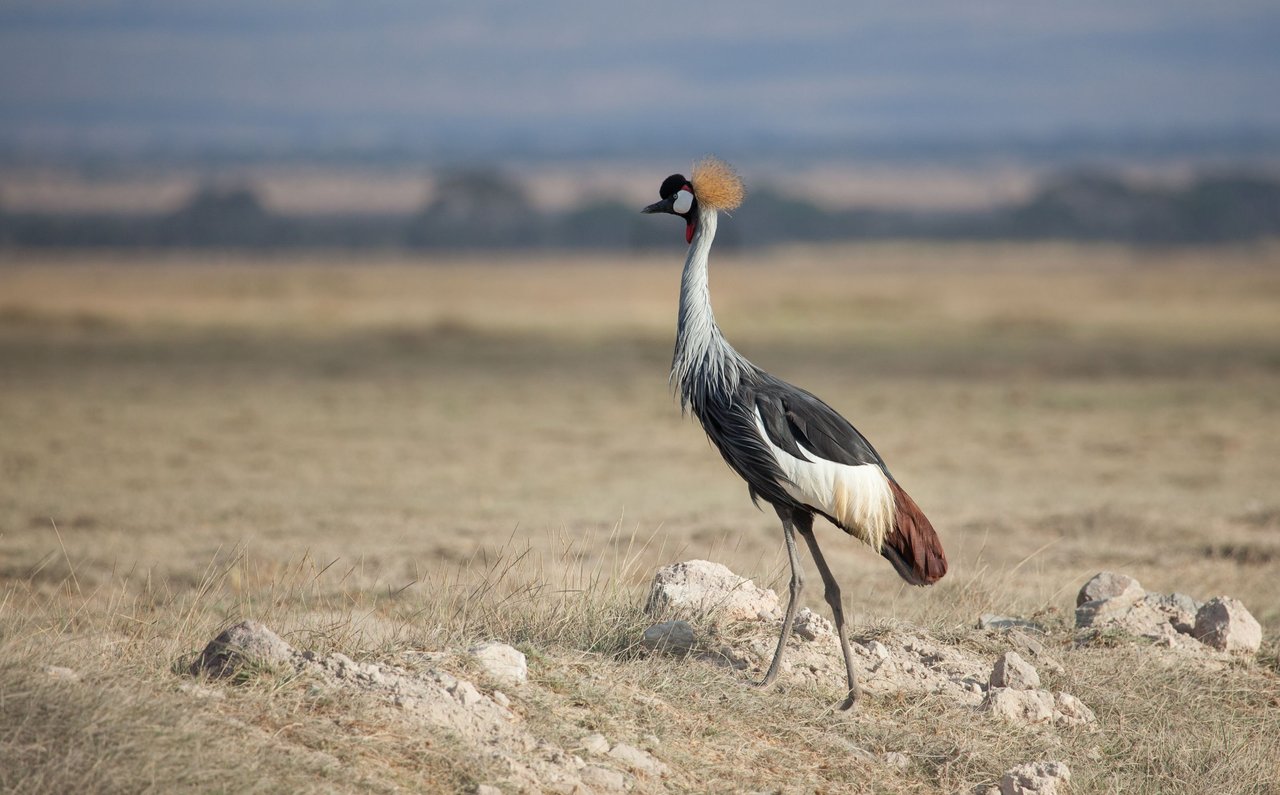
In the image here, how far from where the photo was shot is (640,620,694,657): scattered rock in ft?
19.3

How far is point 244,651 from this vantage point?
15.8 ft

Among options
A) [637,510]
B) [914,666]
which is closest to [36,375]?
[637,510]

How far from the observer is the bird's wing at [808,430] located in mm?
5508

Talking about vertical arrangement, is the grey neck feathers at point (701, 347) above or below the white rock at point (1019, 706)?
above

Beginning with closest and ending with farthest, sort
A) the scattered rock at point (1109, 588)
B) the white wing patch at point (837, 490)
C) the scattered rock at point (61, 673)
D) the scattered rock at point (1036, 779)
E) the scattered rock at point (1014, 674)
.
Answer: the scattered rock at point (61, 673) → the scattered rock at point (1036, 779) → the white wing patch at point (837, 490) → the scattered rock at point (1014, 674) → the scattered rock at point (1109, 588)

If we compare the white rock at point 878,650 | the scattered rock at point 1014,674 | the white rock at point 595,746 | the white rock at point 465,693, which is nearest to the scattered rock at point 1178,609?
the scattered rock at point 1014,674

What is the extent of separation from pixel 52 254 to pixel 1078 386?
6904 cm

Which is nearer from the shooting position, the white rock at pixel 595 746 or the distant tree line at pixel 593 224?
the white rock at pixel 595 746

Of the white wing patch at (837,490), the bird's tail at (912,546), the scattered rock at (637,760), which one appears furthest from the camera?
the bird's tail at (912,546)

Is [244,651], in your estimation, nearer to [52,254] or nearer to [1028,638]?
[1028,638]

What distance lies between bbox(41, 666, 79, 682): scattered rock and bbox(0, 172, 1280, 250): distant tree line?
79234 mm

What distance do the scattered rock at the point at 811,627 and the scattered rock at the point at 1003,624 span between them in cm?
77

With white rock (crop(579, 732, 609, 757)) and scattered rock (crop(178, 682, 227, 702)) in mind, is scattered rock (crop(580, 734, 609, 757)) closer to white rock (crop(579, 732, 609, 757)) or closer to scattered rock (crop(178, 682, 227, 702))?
white rock (crop(579, 732, 609, 757))

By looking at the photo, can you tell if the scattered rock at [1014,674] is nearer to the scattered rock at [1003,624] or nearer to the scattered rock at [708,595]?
the scattered rock at [1003,624]
